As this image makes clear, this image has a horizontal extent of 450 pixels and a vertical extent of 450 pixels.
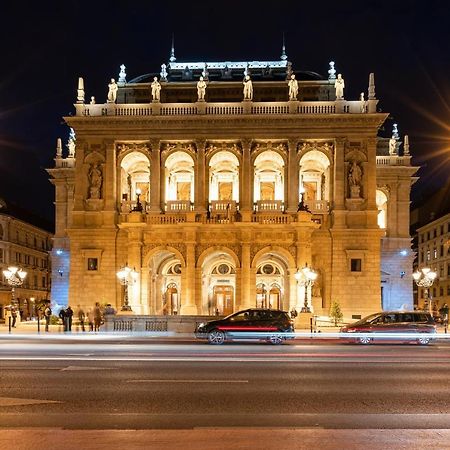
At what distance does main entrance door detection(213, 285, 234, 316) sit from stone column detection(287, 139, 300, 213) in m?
10.1

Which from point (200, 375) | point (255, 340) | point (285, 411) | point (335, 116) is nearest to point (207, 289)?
point (335, 116)

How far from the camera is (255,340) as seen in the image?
3050 cm

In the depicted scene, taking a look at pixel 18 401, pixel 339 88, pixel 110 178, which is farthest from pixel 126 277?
pixel 18 401

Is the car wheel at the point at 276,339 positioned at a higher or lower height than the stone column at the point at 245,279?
lower

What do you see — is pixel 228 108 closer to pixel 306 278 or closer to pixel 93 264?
pixel 93 264

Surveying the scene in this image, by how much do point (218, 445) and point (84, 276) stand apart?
1864 inches

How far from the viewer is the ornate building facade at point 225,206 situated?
5172 cm

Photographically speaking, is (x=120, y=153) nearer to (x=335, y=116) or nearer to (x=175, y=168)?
(x=175, y=168)

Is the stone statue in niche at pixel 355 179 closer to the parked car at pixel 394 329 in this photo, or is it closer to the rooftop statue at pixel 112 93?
the rooftop statue at pixel 112 93

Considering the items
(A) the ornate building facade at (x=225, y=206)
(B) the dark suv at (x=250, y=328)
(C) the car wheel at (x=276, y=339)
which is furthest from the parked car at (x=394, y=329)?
(A) the ornate building facade at (x=225, y=206)

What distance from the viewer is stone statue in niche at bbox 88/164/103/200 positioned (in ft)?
181

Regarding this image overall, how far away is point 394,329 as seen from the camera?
1233 inches

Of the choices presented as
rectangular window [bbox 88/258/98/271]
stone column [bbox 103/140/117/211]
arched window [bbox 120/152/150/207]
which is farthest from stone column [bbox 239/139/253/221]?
rectangular window [bbox 88/258/98/271]

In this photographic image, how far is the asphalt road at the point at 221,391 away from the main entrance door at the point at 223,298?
125ft
